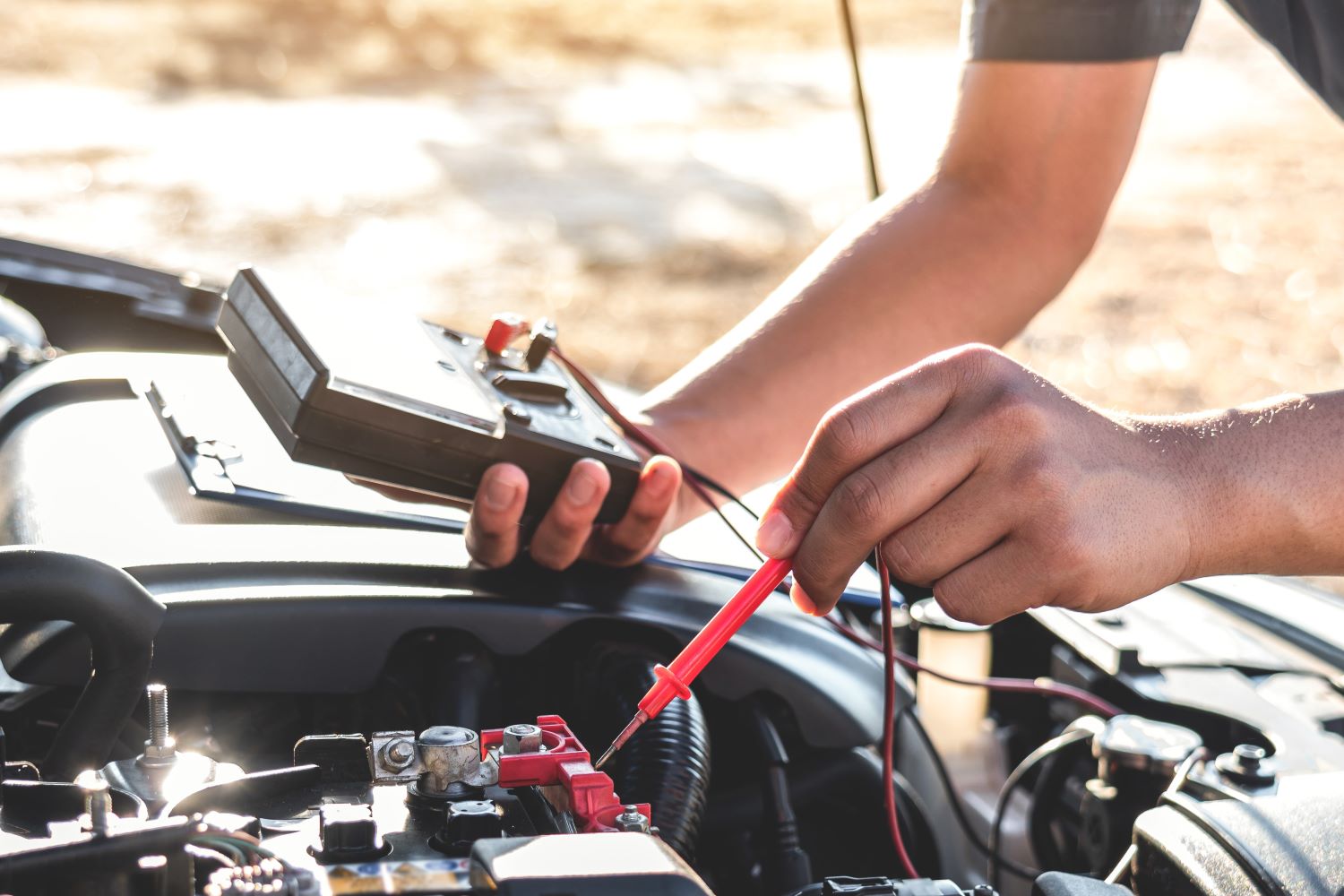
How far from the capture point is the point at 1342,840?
0.73 meters

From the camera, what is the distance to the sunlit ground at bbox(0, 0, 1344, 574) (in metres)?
6.12

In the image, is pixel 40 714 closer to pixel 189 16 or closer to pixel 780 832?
pixel 780 832

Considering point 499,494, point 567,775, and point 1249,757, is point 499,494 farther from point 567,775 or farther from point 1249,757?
point 1249,757

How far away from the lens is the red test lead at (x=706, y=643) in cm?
81

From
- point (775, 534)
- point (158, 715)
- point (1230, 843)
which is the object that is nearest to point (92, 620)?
point (158, 715)

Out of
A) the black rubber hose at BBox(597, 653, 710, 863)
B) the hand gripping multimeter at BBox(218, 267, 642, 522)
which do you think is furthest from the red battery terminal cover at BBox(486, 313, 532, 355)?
the black rubber hose at BBox(597, 653, 710, 863)

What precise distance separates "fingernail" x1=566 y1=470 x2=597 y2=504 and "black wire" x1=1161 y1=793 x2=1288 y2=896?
0.44 m

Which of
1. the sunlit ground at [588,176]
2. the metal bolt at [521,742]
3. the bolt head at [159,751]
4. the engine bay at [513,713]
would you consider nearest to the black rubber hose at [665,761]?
the engine bay at [513,713]

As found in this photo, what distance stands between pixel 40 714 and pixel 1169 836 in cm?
75

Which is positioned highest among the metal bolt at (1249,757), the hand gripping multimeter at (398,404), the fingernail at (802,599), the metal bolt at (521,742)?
the hand gripping multimeter at (398,404)

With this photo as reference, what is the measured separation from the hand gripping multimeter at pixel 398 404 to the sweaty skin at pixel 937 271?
212 mm

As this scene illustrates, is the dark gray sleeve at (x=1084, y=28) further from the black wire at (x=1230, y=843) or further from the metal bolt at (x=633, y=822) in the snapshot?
the metal bolt at (x=633, y=822)

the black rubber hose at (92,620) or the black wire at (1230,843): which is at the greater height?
the black rubber hose at (92,620)

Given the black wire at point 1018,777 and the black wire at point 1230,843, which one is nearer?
the black wire at point 1230,843
